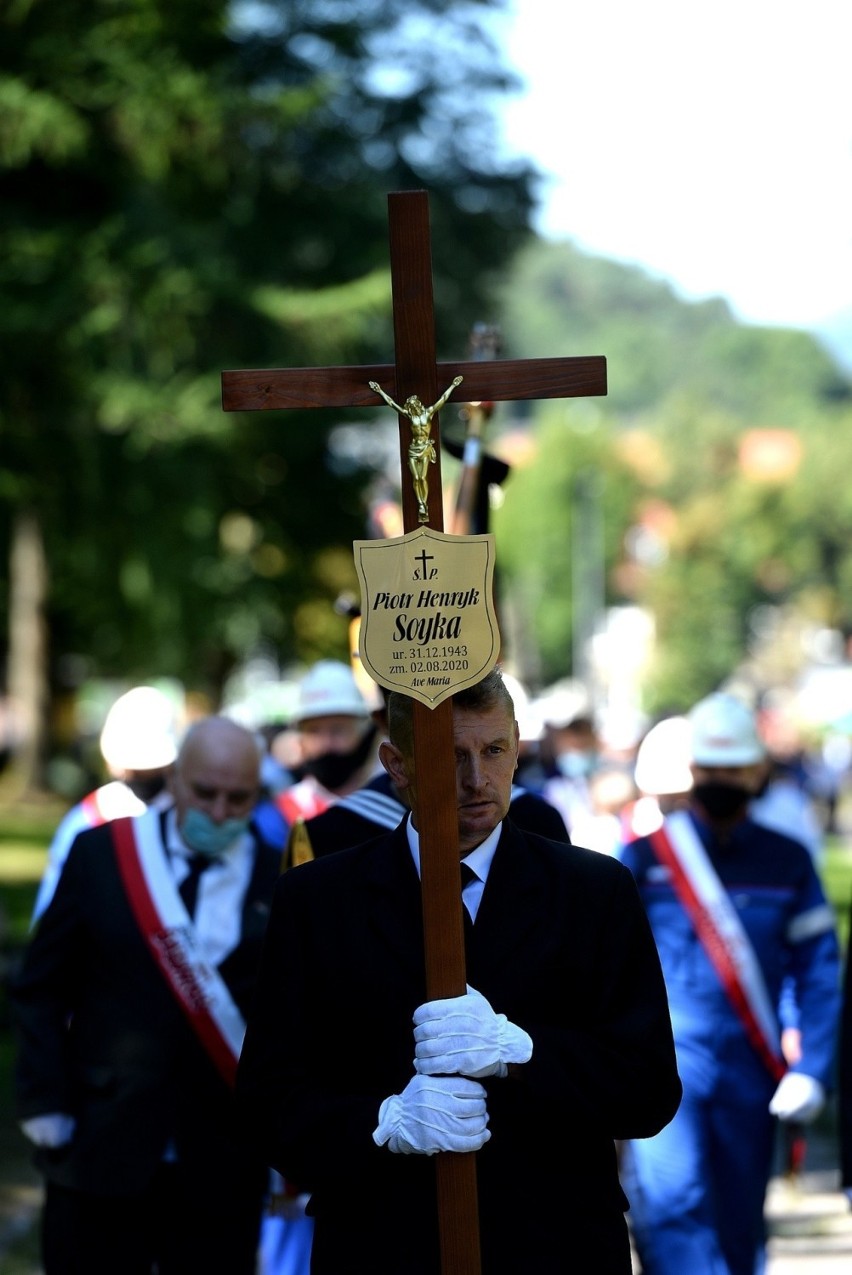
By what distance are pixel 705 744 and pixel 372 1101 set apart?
361cm

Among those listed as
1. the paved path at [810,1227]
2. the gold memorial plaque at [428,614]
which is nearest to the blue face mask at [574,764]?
the paved path at [810,1227]

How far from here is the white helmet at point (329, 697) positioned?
24.5 feet

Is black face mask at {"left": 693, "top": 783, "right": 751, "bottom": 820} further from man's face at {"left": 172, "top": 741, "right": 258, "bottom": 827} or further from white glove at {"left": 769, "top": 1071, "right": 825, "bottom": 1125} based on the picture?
man's face at {"left": 172, "top": 741, "right": 258, "bottom": 827}

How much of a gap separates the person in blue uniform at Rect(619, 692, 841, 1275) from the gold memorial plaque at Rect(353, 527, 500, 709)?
314 centimetres

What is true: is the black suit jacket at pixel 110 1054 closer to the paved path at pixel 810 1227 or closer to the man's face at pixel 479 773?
the man's face at pixel 479 773

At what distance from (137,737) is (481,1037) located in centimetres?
422

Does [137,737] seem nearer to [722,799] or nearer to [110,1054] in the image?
[722,799]

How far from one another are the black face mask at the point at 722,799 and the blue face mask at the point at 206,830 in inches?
71.3

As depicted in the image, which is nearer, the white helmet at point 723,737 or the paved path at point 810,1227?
the white helmet at point 723,737

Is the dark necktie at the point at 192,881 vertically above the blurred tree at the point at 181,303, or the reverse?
the blurred tree at the point at 181,303

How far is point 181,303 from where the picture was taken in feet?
86.5

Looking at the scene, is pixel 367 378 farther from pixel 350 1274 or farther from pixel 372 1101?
pixel 350 1274

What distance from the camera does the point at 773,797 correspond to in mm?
11250

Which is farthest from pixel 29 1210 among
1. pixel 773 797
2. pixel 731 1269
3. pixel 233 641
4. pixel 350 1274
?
pixel 233 641
